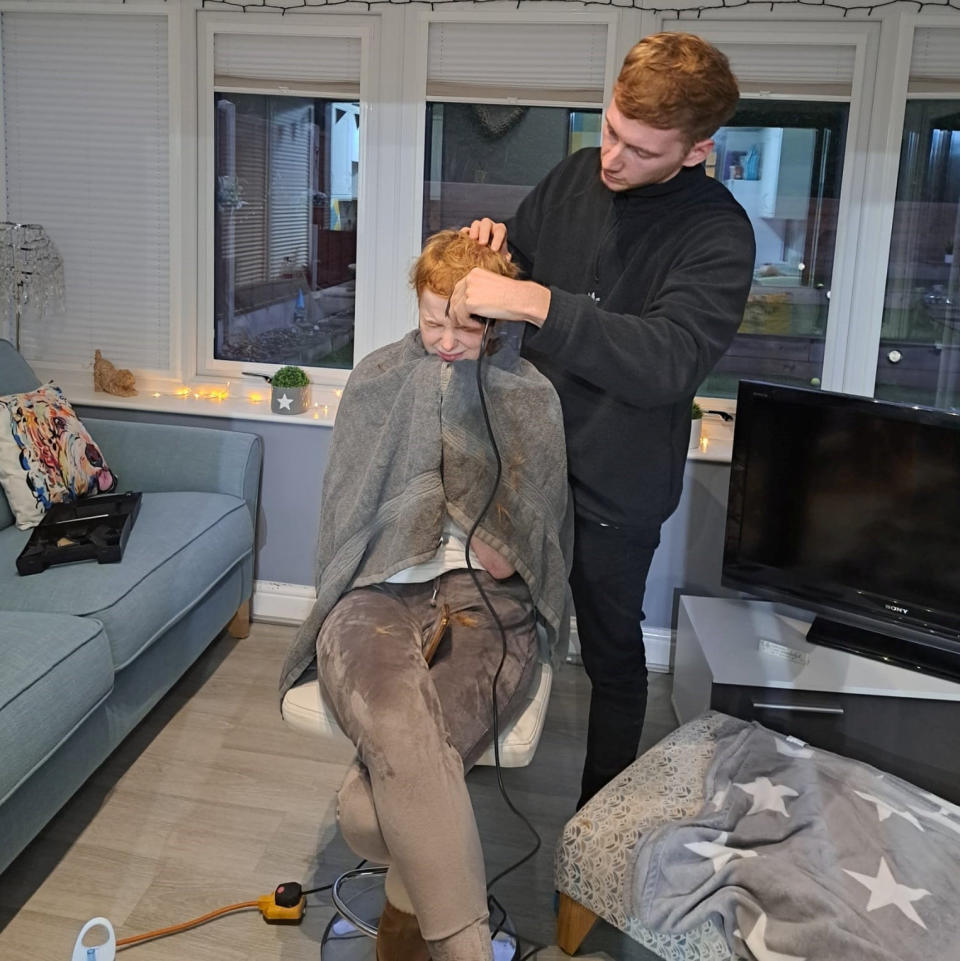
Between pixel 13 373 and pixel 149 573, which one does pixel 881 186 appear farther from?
pixel 13 373

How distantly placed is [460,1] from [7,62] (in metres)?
1.44

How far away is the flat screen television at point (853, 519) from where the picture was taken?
2.23 m

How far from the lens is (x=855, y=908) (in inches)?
62.7

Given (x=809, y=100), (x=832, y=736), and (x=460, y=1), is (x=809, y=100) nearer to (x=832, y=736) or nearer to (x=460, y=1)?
(x=460, y=1)

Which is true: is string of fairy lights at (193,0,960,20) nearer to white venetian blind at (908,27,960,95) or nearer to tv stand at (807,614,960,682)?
white venetian blind at (908,27,960,95)

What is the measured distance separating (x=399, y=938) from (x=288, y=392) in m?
1.79

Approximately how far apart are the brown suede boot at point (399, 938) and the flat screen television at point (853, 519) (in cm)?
117

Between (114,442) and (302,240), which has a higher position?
(302,240)

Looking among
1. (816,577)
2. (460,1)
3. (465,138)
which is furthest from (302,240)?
(816,577)

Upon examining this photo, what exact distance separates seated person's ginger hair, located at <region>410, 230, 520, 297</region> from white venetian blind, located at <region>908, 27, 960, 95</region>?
1.66 meters

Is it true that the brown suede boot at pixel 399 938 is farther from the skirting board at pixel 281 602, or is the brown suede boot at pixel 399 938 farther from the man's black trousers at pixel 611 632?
the skirting board at pixel 281 602

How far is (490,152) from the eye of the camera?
314 cm

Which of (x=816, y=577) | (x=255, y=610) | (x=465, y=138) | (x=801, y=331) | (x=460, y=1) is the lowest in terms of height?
(x=255, y=610)

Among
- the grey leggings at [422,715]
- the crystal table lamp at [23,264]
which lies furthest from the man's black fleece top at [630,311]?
the crystal table lamp at [23,264]
